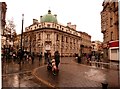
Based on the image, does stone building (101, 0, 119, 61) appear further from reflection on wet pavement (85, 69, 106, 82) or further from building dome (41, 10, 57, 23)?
building dome (41, 10, 57, 23)

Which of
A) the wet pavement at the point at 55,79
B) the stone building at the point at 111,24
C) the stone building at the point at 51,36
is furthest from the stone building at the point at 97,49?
the wet pavement at the point at 55,79

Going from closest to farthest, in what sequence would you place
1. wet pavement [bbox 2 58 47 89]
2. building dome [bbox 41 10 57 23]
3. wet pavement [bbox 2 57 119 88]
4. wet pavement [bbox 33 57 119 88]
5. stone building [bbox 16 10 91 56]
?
1. wet pavement [bbox 2 58 47 89]
2. wet pavement [bbox 2 57 119 88]
3. wet pavement [bbox 33 57 119 88]
4. stone building [bbox 16 10 91 56]
5. building dome [bbox 41 10 57 23]

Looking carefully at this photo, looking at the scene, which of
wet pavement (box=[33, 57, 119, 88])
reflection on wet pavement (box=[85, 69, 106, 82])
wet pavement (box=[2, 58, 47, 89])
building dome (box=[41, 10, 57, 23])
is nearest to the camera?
wet pavement (box=[2, 58, 47, 89])

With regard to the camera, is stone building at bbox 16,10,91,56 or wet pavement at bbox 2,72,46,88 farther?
stone building at bbox 16,10,91,56

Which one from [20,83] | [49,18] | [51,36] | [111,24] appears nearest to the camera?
[20,83]

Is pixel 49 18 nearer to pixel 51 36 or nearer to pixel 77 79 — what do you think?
pixel 51 36

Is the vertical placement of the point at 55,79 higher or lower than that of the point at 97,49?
lower

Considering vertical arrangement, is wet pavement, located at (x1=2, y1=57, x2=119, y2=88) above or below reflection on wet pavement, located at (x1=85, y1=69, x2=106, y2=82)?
above

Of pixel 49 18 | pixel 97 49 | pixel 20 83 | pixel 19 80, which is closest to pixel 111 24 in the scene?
pixel 19 80

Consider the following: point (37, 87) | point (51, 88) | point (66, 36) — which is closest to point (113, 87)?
point (51, 88)

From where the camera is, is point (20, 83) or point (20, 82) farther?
point (20, 82)

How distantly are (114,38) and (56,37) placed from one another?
35.0 metres

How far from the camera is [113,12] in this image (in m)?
32.5

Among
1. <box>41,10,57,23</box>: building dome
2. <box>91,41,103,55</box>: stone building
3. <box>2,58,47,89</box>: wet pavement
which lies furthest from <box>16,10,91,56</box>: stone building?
<box>2,58,47,89</box>: wet pavement
